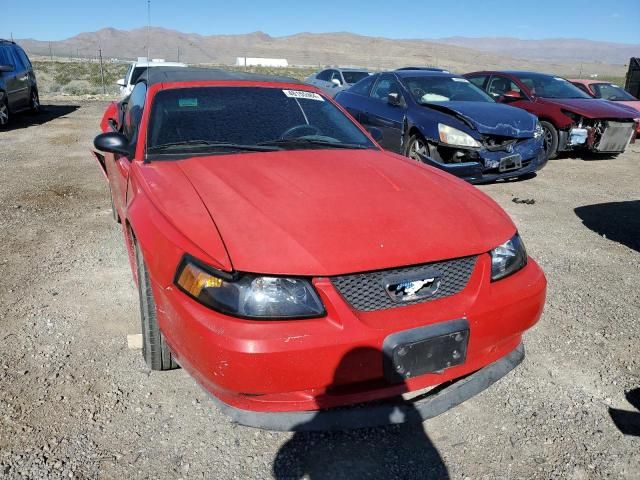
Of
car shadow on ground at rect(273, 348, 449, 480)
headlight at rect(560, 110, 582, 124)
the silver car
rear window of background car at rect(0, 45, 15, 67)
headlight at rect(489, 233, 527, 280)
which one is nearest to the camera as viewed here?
car shadow on ground at rect(273, 348, 449, 480)

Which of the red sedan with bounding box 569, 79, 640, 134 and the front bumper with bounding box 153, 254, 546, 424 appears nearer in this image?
the front bumper with bounding box 153, 254, 546, 424

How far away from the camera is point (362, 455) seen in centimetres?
229

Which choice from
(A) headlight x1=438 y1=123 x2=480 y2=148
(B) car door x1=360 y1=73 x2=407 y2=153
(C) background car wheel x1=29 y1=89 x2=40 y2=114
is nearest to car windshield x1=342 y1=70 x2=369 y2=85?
(B) car door x1=360 y1=73 x2=407 y2=153

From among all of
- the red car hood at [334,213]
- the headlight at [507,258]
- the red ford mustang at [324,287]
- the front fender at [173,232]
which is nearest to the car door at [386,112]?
the red car hood at [334,213]

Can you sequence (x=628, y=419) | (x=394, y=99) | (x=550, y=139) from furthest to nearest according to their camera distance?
(x=550, y=139)
(x=394, y=99)
(x=628, y=419)

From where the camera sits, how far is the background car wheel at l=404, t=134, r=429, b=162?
6762 mm

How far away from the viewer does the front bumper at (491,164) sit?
6406 millimetres

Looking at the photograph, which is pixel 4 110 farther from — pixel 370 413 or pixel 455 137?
pixel 370 413

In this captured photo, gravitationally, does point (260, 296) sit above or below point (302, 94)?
below

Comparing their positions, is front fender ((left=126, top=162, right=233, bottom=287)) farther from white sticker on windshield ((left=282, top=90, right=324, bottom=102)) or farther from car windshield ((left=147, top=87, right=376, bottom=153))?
white sticker on windshield ((left=282, top=90, right=324, bottom=102))

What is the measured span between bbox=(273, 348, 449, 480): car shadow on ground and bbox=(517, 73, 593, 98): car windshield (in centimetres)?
852

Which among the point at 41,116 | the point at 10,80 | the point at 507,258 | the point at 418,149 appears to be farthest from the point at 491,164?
the point at 41,116

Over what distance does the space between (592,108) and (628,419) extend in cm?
765

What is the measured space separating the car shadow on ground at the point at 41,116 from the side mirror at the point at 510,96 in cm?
1019
